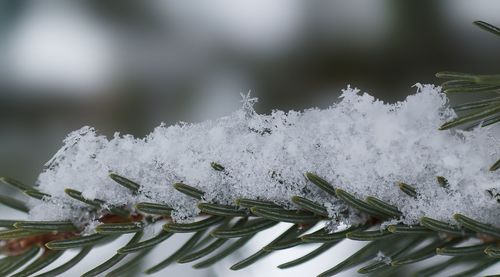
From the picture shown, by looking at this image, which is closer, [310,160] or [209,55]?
[310,160]

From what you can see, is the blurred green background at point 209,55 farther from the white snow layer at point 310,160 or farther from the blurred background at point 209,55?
the white snow layer at point 310,160

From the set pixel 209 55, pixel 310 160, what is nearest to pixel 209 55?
pixel 209 55

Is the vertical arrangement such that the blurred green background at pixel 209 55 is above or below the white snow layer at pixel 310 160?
above

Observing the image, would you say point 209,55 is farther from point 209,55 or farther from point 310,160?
point 310,160

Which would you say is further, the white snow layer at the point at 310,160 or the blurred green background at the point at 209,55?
the blurred green background at the point at 209,55

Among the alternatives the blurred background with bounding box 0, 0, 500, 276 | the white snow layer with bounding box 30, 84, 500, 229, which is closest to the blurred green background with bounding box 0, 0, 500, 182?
the blurred background with bounding box 0, 0, 500, 276

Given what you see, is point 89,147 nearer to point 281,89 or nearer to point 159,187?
point 159,187

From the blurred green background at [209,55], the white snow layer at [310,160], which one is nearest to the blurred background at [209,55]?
the blurred green background at [209,55]
